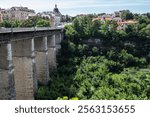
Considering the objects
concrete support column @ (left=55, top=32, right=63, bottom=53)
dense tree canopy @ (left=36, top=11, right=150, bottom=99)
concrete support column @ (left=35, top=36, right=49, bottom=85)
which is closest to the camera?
dense tree canopy @ (left=36, top=11, right=150, bottom=99)

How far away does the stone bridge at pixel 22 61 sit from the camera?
70.2 ft

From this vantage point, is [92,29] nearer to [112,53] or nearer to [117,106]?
[112,53]

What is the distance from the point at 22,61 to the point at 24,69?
638 millimetres

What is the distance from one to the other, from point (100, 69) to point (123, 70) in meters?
5.72

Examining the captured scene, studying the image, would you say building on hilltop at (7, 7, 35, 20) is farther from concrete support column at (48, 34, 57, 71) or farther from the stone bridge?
concrete support column at (48, 34, 57, 71)

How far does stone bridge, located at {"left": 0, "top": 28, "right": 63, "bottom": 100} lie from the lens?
21.4 metres

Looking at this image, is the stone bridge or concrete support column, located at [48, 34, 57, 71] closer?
the stone bridge

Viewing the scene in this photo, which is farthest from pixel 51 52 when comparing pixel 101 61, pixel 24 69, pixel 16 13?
pixel 16 13

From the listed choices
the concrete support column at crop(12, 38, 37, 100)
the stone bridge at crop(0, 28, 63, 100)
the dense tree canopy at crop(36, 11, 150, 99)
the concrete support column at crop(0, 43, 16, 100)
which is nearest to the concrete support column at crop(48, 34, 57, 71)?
the stone bridge at crop(0, 28, 63, 100)

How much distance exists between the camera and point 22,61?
90.2 feet

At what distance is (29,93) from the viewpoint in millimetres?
27375

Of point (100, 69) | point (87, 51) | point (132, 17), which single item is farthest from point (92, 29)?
point (132, 17)

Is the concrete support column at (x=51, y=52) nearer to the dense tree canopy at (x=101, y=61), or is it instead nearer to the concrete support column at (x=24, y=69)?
the dense tree canopy at (x=101, y=61)

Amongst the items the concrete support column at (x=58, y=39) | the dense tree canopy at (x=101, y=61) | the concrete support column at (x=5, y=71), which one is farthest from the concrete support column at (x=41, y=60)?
the concrete support column at (x=5, y=71)
